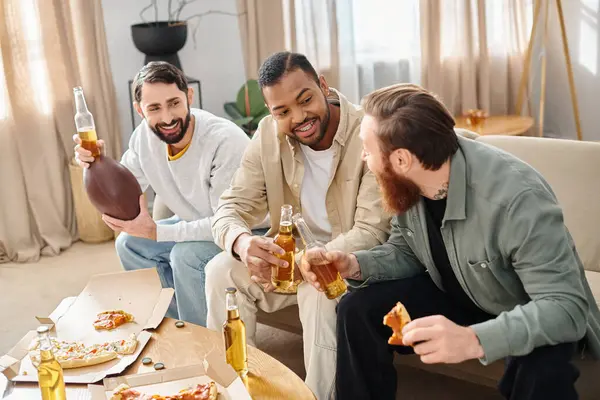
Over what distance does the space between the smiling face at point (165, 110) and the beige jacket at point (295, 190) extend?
306mm

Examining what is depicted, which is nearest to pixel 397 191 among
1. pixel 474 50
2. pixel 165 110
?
pixel 165 110

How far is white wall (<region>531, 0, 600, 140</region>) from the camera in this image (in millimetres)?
4379

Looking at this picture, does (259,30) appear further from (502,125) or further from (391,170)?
(391,170)

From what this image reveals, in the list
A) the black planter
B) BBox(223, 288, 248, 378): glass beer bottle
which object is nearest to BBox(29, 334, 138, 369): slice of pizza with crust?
BBox(223, 288, 248, 378): glass beer bottle

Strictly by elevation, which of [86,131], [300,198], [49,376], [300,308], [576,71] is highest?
[86,131]

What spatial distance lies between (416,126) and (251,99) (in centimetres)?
231

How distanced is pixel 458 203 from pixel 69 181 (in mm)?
2670

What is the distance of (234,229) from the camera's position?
2.34m

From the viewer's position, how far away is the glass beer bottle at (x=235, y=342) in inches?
71.6

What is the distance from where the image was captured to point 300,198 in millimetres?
2455

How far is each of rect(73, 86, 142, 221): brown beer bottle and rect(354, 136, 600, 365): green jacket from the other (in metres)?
0.83

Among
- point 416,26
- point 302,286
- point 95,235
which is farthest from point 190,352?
point 416,26

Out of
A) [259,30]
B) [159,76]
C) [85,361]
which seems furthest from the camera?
[259,30]

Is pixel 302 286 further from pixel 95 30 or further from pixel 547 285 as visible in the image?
pixel 95 30
